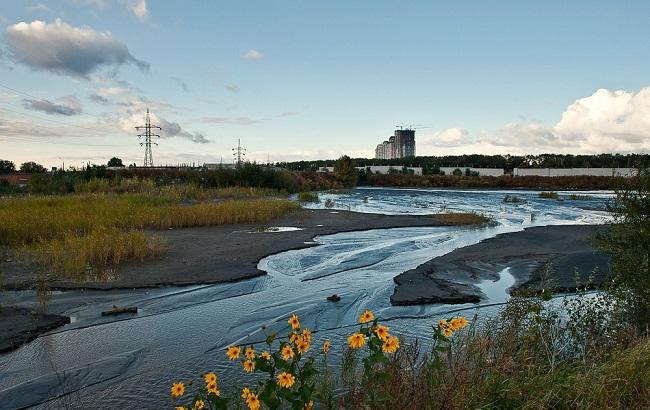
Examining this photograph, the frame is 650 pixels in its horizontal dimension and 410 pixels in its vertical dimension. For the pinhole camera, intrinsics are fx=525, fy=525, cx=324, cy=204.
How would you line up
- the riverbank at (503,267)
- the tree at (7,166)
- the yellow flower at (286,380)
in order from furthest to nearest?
the tree at (7,166) → the riverbank at (503,267) → the yellow flower at (286,380)

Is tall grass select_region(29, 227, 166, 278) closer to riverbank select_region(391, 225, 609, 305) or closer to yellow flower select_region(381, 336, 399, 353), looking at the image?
riverbank select_region(391, 225, 609, 305)

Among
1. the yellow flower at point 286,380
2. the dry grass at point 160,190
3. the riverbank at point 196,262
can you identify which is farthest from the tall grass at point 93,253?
the dry grass at point 160,190

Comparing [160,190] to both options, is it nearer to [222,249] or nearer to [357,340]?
[222,249]

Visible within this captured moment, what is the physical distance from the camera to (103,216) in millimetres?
20406

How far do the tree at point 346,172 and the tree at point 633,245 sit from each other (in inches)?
2743

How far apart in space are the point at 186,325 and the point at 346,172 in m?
71.2

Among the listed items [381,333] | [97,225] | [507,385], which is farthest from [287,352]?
[97,225]

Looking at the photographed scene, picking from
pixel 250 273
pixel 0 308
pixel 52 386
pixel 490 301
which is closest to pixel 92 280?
pixel 0 308

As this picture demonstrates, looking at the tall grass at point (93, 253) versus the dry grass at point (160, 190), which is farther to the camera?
the dry grass at point (160, 190)

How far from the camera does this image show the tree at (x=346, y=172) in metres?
79.0

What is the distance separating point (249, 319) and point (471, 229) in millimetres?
16497

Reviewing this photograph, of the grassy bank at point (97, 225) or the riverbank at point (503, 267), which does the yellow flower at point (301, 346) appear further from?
the grassy bank at point (97, 225)

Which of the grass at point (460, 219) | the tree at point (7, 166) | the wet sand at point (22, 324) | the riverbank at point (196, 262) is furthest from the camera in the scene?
the tree at point (7, 166)

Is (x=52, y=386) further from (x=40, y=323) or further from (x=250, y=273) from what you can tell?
(x=250, y=273)
